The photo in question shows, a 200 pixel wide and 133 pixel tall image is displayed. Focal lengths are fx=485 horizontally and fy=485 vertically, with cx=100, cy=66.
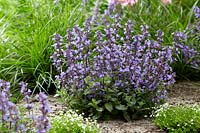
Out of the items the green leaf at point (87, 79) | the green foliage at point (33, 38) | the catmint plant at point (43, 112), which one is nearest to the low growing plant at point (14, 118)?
the catmint plant at point (43, 112)

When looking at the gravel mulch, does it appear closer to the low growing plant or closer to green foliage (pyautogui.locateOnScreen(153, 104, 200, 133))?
green foliage (pyautogui.locateOnScreen(153, 104, 200, 133))

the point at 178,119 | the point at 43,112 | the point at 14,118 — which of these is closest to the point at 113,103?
the point at 178,119

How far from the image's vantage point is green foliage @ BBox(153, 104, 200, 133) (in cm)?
385

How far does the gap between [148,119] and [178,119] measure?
54 cm

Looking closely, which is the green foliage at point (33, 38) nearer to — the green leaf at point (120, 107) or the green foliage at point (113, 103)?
the green foliage at point (113, 103)

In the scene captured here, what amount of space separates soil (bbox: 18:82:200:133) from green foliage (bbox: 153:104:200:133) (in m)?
0.12

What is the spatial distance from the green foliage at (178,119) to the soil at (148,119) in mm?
122

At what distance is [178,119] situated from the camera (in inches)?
154

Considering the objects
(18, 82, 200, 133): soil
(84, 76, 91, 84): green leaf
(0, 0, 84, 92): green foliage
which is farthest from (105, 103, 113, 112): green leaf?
(0, 0, 84, 92): green foliage

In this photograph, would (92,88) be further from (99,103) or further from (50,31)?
(50,31)

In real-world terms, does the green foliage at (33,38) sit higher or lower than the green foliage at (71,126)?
higher

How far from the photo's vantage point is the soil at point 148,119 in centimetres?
414

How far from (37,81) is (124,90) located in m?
1.01

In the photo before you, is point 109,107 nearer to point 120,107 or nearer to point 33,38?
point 120,107
